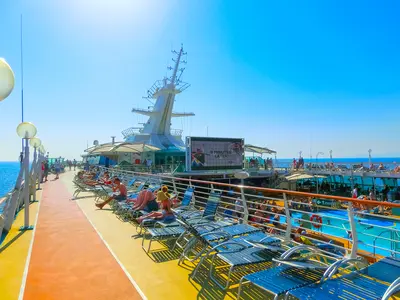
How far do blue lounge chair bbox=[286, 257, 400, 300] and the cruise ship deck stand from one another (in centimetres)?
11

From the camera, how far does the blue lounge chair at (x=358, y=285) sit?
217cm

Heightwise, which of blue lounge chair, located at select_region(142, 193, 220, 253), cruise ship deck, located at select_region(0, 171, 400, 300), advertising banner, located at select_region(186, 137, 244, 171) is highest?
advertising banner, located at select_region(186, 137, 244, 171)

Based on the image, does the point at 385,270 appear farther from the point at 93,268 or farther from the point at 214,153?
the point at 214,153

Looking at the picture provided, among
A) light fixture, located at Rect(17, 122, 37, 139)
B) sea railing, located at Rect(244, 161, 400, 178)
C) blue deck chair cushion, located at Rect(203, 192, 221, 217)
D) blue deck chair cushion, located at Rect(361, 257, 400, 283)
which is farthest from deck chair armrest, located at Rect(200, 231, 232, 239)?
sea railing, located at Rect(244, 161, 400, 178)

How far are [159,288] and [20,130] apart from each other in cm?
512

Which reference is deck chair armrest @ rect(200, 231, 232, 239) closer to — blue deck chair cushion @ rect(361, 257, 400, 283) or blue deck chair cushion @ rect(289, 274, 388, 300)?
blue deck chair cushion @ rect(289, 274, 388, 300)

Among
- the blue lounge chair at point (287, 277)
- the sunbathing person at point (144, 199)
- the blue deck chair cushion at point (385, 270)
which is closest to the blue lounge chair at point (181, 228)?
the sunbathing person at point (144, 199)

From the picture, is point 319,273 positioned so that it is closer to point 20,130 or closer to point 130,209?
point 130,209

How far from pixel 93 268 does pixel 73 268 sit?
11.4 inches

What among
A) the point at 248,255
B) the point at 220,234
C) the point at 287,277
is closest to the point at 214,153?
the point at 220,234

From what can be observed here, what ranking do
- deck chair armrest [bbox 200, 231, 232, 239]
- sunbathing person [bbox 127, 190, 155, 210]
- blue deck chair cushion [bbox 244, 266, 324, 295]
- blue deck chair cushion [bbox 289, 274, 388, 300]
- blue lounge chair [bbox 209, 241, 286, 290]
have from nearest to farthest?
blue deck chair cushion [bbox 289, 274, 388, 300] < blue deck chair cushion [bbox 244, 266, 324, 295] < blue lounge chair [bbox 209, 241, 286, 290] < deck chair armrest [bbox 200, 231, 232, 239] < sunbathing person [bbox 127, 190, 155, 210]

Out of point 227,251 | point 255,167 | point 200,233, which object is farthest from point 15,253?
point 255,167

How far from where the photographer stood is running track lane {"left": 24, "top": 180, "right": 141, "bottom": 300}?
3.28 metres

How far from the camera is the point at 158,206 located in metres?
6.56
